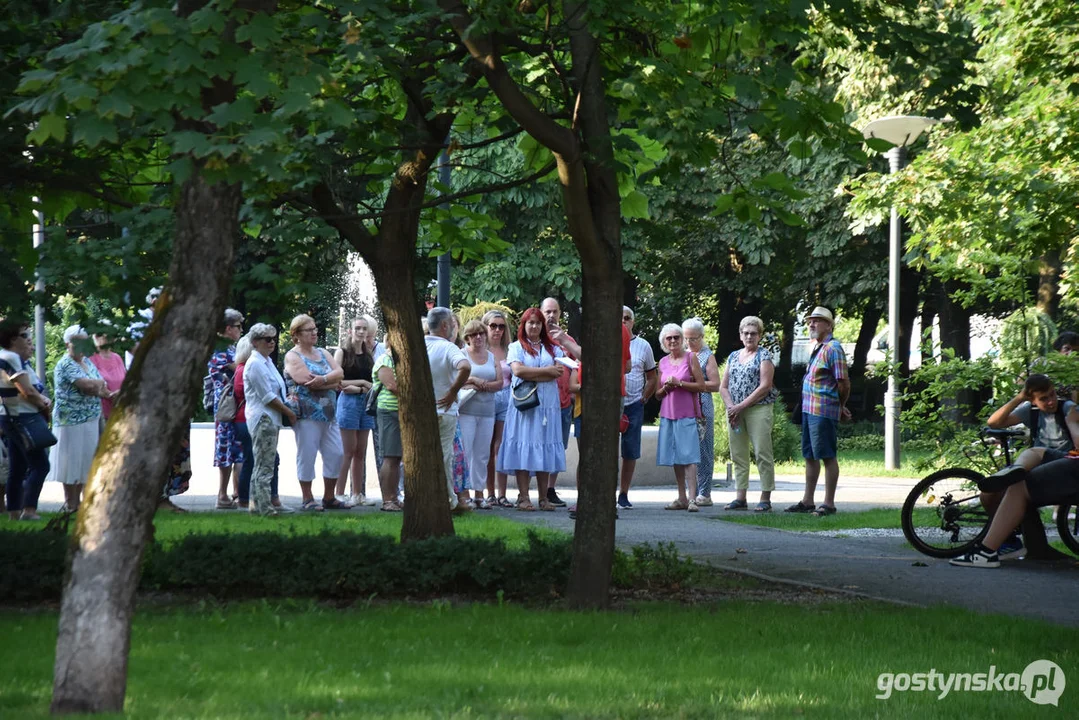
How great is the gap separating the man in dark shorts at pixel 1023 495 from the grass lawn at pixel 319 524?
127 inches

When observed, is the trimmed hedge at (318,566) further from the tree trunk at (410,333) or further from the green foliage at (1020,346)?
the green foliage at (1020,346)

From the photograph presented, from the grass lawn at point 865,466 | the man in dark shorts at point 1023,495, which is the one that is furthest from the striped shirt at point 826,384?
the grass lawn at point 865,466

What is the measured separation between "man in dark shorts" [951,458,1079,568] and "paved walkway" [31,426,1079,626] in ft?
0.74

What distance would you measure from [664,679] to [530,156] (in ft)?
15.9

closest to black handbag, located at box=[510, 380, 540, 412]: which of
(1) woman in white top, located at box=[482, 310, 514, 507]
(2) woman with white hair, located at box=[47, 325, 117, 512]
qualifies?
(1) woman in white top, located at box=[482, 310, 514, 507]

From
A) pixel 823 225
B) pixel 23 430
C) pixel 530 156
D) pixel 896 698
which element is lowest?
pixel 896 698

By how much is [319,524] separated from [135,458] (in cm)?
731

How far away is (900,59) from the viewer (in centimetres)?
809

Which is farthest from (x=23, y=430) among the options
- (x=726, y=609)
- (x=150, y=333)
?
(x=150, y=333)

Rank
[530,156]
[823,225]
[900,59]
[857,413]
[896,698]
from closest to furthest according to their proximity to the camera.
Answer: [896,698] < [900,59] < [530,156] < [823,225] < [857,413]

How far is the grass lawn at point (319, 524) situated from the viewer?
11445mm

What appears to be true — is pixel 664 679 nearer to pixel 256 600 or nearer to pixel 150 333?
pixel 150 333

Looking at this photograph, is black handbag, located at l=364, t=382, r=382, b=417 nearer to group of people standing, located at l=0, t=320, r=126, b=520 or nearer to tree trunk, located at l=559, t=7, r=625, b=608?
group of people standing, located at l=0, t=320, r=126, b=520

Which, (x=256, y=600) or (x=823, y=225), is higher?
(x=823, y=225)
